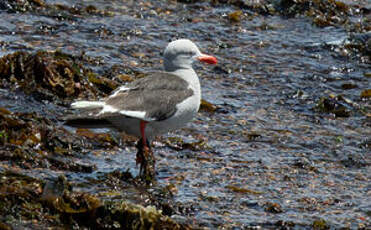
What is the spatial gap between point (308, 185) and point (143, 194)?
7.34 ft

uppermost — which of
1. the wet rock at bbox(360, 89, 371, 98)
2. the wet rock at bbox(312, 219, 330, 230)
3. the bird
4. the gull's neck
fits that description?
the gull's neck

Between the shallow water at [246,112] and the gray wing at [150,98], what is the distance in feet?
2.64

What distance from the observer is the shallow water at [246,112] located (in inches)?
324

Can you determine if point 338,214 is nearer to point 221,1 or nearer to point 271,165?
point 271,165

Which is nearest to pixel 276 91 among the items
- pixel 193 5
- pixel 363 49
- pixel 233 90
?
pixel 233 90

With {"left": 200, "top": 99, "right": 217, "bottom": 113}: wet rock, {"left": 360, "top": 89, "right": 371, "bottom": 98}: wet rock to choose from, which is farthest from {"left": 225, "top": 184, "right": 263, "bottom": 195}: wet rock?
{"left": 360, "top": 89, "right": 371, "bottom": 98}: wet rock

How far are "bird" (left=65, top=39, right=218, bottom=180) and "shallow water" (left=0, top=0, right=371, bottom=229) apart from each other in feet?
1.57

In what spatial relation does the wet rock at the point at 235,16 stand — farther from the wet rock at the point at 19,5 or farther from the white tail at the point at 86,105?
the white tail at the point at 86,105

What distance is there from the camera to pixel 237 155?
31.6 feet

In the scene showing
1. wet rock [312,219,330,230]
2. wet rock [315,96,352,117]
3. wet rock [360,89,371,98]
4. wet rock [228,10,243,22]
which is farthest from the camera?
wet rock [228,10,243,22]

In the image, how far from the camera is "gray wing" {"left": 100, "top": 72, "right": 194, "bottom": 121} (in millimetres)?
8039

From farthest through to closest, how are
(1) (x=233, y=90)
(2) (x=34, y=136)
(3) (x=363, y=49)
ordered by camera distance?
(3) (x=363, y=49) < (1) (x=233, y=90) < (2) (x=34, y=136)

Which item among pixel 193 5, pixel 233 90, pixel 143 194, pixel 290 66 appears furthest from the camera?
pixel 193 5

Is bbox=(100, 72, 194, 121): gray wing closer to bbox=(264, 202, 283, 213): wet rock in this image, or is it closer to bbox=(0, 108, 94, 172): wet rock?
bbox=(0, 108, 94, 172): wet rock
